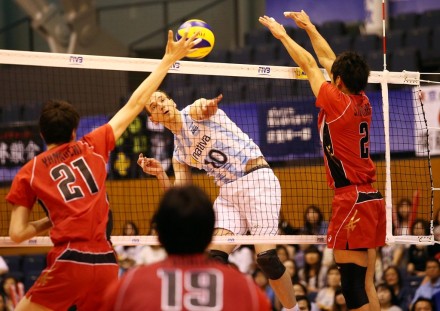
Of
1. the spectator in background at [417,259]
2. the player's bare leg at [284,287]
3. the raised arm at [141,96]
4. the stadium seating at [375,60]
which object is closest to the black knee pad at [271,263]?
the player's bare leg at [284,287]

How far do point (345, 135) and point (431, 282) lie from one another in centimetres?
490

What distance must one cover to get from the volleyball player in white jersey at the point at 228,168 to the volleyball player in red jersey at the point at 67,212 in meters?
A: 2.68

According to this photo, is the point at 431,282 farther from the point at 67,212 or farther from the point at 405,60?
the point at 67,212

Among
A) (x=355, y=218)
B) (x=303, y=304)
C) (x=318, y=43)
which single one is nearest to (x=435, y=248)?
(x=303, y=304)

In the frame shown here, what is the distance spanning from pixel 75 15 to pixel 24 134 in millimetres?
6098

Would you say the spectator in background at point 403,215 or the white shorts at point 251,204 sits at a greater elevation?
the white shorts at point 251,204

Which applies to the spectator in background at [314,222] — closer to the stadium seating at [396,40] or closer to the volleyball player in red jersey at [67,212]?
the stadium seating at [396,40]

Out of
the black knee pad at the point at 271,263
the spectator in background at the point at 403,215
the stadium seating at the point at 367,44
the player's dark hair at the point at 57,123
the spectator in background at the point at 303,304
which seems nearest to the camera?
the player's dark hair at the point at 57,123

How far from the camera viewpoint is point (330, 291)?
1305 cm

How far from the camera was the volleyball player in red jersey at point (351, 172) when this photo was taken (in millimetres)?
8078

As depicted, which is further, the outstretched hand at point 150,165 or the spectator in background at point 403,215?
the spectator in background at point 403,215

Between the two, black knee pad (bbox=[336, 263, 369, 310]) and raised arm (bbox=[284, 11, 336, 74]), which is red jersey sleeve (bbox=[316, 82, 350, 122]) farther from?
black knee pad (bbox=[336, 263, 369, 310])

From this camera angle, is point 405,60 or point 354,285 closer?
point 354,285

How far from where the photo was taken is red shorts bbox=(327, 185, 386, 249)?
813 centimetres
